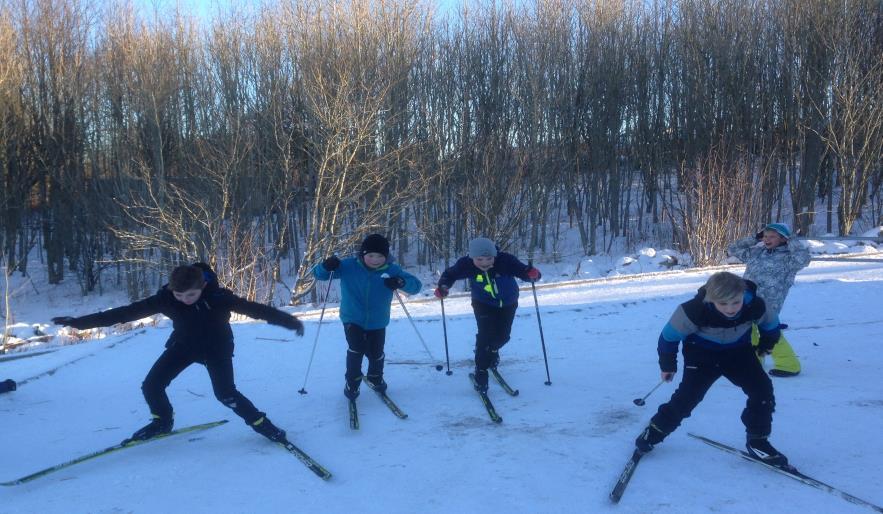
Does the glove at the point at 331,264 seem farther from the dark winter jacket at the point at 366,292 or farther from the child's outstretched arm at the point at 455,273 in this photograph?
the child's outstretched arm at the point at 455,273

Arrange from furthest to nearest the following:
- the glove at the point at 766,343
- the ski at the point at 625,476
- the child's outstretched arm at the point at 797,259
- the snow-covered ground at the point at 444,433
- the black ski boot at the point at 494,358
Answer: the black ski boot at the point at 494,358, the child's outstretched arm at the point at 797,259, the glove at the point at 766,343, the snow-covered ground at the point at 444,433, the ski at the point at 625,476

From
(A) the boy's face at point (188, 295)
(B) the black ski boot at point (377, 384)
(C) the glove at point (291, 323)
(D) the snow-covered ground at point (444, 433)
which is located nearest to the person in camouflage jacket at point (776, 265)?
(D) the snow-covered ground at point (444, 433)

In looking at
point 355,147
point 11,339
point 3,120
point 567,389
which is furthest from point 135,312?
point 3,120

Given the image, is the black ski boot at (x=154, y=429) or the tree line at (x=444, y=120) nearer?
the black ski boot at (x=154, y=429)

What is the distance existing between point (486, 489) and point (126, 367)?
15.4 ft

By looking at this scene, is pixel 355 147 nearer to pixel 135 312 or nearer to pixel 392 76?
pixel 392 76

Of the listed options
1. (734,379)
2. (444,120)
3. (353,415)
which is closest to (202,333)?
(353,415)

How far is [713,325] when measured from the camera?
402 centimetres

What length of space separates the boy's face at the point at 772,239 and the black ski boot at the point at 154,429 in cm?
496

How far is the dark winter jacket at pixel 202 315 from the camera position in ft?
15.3

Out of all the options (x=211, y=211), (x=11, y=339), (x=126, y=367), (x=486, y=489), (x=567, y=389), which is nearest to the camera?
(x=486, y=489)

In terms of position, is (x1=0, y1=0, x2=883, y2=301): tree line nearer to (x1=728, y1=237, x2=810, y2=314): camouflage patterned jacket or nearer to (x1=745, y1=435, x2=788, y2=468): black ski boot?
(x1=728, y1=237, x2=810, y2=314): camouflage patterned jacket

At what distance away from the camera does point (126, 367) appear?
7195 mm

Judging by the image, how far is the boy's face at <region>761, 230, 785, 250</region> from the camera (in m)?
5.94
